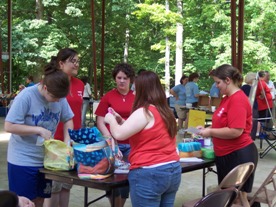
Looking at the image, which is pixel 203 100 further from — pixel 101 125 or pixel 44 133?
pixel 44 133

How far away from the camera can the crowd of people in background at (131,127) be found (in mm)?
2979

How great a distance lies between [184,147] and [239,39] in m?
5.95

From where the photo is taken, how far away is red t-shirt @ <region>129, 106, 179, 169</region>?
2.97 meters

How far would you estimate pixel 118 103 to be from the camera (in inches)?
169

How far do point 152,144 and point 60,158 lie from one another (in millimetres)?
752

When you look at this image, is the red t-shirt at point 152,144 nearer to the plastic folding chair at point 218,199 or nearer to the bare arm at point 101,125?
the plastic folding chair at point 218,199

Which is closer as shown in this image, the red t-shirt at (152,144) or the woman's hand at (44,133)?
the red t-shirt at (152,144)

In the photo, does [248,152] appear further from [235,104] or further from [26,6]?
[26,6]

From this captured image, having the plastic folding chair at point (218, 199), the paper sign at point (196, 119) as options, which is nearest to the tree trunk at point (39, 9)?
the paper sign at point (196, 119)

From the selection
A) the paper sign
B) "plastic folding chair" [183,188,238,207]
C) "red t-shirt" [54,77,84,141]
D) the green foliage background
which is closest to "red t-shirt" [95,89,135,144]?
"red t-shirt" [54,77,84,141]

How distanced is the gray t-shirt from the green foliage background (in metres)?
18.8

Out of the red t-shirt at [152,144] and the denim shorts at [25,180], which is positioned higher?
the red t-shirt at [152,144]

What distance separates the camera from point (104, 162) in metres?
3.14

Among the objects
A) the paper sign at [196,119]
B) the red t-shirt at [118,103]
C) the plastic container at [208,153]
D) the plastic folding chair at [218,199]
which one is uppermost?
the red t-shirt at [118,103]
